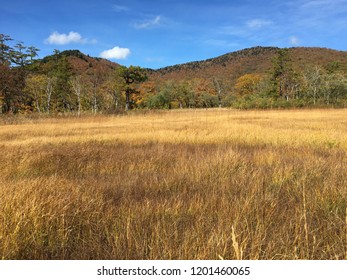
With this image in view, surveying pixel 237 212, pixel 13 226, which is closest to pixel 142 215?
pixel 237 212

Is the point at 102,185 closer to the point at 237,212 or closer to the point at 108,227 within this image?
the point at 108,227

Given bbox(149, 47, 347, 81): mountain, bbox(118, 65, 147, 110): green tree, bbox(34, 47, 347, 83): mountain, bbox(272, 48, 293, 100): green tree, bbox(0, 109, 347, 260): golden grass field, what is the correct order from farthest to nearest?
1. bbox(149, 47, 347, 81): mountain
2. bbox(34, 47, 347, 83): mountain
3. bbox(272, 48, 293, 100): green tree
4. bbox(118, 65, 147, 110): green tree
5. bbox(0, 109, 347, 260): golden grass field

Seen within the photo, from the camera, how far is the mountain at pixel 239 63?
118056 millimetres

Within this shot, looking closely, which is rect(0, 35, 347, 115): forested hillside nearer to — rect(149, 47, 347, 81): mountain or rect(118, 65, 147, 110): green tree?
rect(118, 65, 147, 110): green tree

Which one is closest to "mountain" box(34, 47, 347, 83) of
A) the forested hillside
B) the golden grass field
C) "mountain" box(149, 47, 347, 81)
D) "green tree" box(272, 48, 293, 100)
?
"mountain" box(149, 47, 347, 81)

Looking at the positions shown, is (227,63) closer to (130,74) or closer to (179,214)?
(130,74)

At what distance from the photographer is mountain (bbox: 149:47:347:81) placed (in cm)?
11806

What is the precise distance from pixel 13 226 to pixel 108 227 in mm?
812

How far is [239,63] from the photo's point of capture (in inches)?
5458

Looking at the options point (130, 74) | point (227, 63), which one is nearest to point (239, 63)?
point (227, 63)

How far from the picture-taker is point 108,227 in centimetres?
236

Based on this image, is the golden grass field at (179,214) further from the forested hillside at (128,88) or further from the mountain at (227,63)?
the mountain at (227,63)

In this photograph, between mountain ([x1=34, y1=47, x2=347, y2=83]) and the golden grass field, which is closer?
the golden grass field
